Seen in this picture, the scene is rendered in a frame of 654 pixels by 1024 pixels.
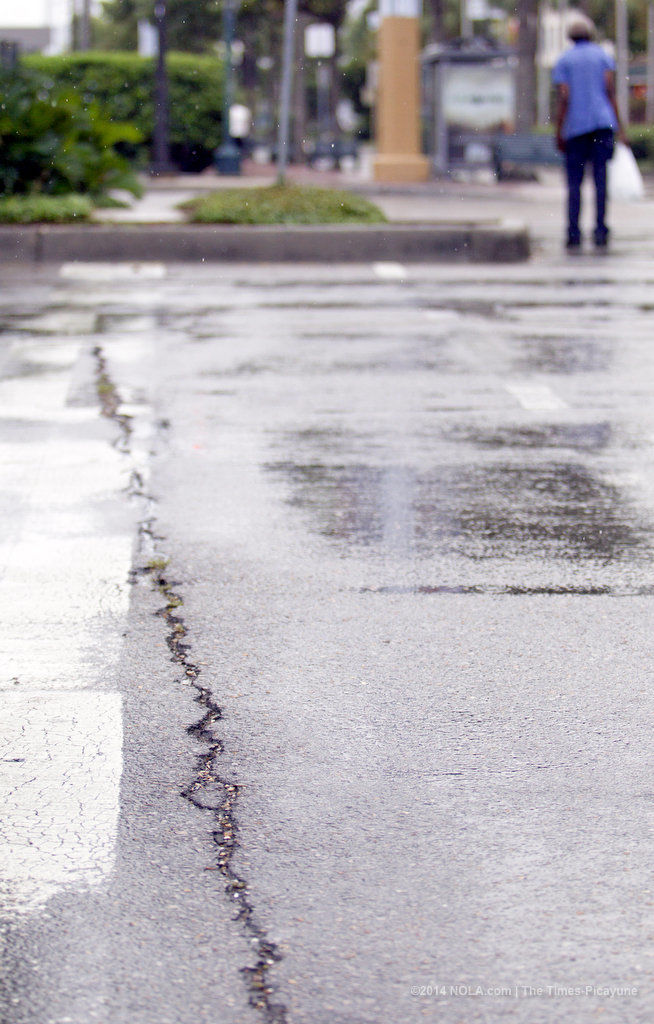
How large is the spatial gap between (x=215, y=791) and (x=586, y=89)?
12753 mm

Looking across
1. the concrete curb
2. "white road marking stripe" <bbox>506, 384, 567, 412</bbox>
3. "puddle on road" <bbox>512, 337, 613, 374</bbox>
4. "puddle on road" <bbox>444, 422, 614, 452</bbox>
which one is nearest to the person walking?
the concrete curb

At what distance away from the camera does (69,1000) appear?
2.56m

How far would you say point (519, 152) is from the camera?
33.5 meters

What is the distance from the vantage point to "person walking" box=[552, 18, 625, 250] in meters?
15.1

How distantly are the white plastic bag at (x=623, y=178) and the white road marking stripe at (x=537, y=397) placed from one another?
902cm

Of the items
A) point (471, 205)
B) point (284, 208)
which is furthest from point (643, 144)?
point (284, 208)

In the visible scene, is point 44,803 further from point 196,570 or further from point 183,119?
point 183,119

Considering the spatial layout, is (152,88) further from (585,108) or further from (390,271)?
(390,271)

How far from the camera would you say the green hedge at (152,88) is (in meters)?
30.9

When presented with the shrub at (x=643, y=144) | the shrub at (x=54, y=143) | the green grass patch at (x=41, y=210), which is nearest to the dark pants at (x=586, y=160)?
the shrub at (x=54, y=143)

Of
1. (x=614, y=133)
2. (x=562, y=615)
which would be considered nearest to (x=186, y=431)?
(x=562, y=615)

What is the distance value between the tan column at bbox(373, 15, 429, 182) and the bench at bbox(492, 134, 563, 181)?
3614mm

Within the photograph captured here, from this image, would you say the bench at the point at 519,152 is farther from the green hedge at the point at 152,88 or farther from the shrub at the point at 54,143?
the shrub at the point at 54,143

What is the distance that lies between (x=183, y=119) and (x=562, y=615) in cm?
2963
